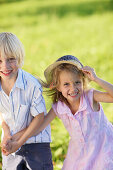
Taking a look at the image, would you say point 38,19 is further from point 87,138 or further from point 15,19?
point 87,138

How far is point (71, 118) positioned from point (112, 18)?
8.25 meters

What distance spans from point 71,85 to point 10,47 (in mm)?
565

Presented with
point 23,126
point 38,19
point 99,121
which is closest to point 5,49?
point 23,126

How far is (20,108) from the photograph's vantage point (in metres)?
2.71

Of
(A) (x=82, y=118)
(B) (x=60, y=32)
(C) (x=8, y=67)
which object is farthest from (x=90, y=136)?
(B) (x=60, y=32)

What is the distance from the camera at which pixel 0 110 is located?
9.15 ft

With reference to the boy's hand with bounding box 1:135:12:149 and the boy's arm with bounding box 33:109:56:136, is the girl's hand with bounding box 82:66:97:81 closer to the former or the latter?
the boy's arm with bounding box 33:109:56:136

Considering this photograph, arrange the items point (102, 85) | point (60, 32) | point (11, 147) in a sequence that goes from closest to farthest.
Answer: point (102, 85) → point (11, 147) → point (60, 32)

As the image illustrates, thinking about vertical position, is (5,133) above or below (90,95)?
below

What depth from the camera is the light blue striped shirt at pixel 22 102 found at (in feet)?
8.82

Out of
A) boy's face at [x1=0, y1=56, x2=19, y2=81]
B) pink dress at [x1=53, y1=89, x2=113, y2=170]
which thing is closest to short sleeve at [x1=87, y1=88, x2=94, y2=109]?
pink dress at [x1=53, y1=89, x2=113, y2=170]

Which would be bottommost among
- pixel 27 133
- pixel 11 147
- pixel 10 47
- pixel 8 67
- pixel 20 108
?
pixel 11 147

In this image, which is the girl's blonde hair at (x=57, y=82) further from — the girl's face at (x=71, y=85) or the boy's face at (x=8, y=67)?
the boy's face at (x=8, y=67)

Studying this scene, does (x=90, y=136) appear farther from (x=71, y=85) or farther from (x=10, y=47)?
(x=10, y=47)
